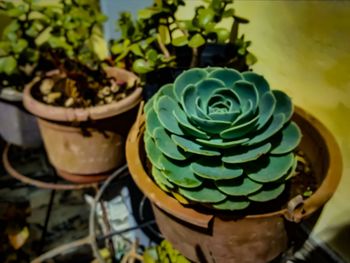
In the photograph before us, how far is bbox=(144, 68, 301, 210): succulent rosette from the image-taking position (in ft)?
1.54

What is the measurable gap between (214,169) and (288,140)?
0.10m

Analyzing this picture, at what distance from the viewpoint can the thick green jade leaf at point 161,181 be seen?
0.50 metres

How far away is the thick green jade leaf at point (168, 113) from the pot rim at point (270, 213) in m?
0.08

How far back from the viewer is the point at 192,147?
479 millimetres

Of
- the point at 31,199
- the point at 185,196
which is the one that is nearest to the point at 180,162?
the point at 185,196

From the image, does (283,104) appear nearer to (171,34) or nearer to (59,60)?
(171,34)

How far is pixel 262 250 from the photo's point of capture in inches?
20.3

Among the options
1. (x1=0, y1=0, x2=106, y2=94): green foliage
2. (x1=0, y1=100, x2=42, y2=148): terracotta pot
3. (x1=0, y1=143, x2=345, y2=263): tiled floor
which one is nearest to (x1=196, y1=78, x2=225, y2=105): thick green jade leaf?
(x1=0, y1=0, x2=106, y2=94): green foliage

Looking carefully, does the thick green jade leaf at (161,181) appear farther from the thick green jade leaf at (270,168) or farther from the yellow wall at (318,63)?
the yellow wall at (318,63)

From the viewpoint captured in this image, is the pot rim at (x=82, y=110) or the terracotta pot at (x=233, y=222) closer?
the terracotta pot at (x=233, y=222)

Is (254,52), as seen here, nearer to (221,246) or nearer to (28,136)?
(221,246)

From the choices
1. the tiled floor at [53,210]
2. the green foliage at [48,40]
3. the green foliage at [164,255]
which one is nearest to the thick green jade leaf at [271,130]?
the green foliage at [164,255]

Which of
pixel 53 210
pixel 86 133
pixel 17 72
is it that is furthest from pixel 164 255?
pixel 53 210

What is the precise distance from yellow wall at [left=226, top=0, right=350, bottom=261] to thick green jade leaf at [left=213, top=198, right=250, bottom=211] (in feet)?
0.65
